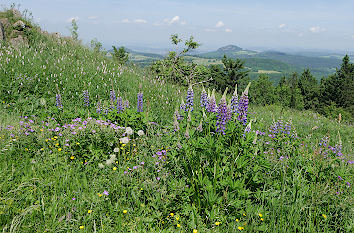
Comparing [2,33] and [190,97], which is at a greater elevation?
[2,33]

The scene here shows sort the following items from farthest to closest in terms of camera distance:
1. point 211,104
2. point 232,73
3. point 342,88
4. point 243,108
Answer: point 342,88, point 232,73, point 211,104, point 243,108

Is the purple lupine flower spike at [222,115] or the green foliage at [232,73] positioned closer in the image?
the purple lupine flower spike at [222,115]

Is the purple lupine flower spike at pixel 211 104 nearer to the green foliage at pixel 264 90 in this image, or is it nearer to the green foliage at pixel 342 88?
the green foliage at pixel 342 88

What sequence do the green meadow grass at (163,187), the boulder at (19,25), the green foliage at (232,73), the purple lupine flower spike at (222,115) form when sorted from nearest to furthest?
the green meadow grass at (163,187) < the purple lupine flower spike at (222,115) < the boulder at (19,25) < the green foliage at (232,73)

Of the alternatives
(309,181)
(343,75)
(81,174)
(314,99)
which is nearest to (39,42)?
(81,174)

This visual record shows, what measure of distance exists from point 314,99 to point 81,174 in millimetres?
78503

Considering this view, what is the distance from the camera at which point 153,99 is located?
7438 millimetres

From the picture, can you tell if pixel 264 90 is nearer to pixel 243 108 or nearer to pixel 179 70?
pixel 179 70

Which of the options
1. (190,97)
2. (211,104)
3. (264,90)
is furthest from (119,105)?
(264,90)

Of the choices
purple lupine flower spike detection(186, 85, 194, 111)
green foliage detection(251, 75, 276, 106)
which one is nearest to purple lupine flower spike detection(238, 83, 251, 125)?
purple lupine flower spike detection(186, 85, 194, 111)

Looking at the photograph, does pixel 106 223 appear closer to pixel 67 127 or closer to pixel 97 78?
pixel 67 127

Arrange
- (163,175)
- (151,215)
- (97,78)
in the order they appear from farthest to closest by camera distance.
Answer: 1. (97,78)
2. (163,175)
3. (151,215)

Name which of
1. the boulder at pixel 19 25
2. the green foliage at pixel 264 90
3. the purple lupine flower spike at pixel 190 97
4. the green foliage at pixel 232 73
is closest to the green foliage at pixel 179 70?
the purple lupine flower spike at pixel 190 97

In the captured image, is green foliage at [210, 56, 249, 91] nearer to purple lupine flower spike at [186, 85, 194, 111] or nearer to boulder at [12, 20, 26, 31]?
A: boulder at [12, 20, 26, 31]
